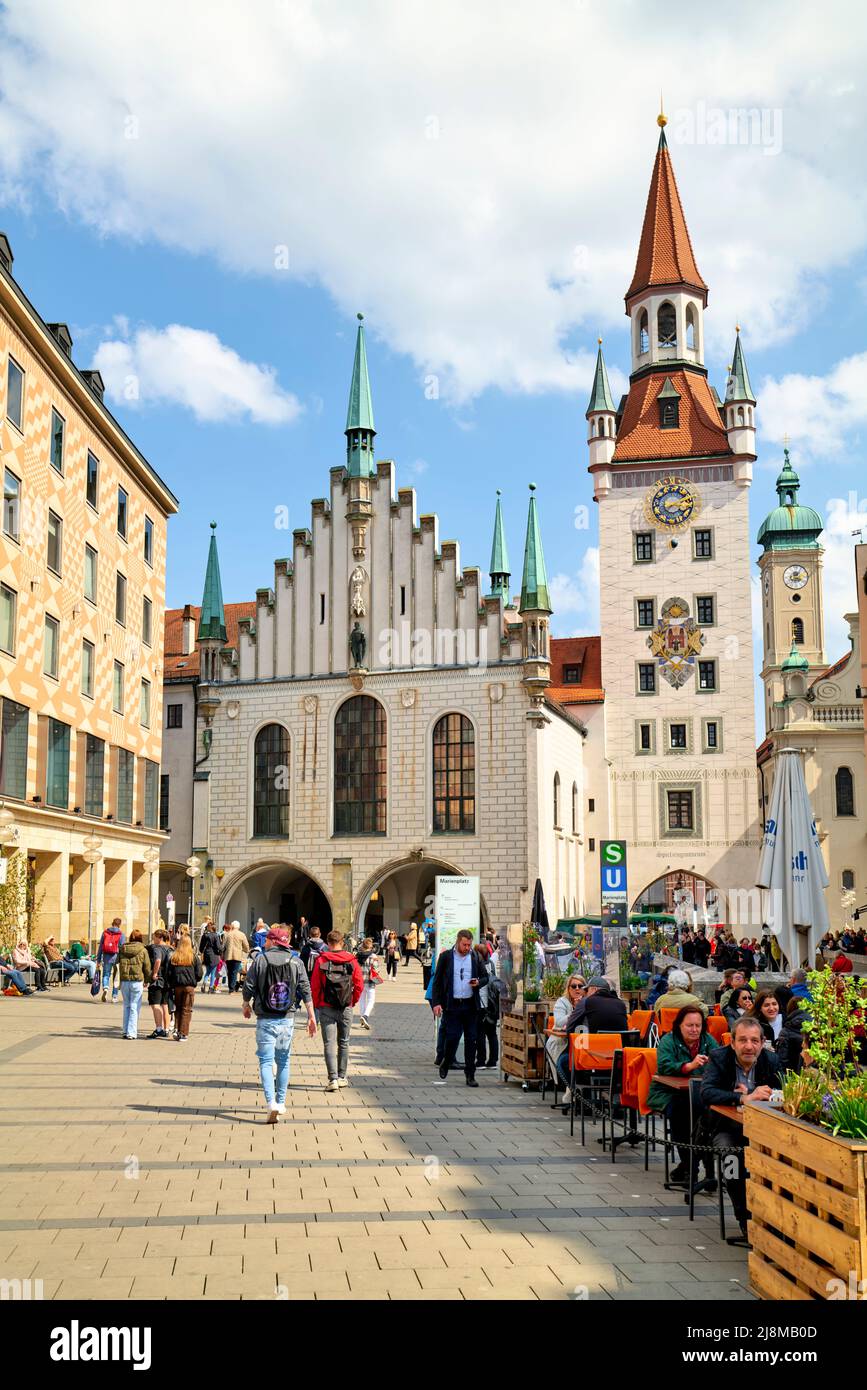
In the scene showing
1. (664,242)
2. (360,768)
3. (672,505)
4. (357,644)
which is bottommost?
(360,768)

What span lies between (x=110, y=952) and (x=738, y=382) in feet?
131

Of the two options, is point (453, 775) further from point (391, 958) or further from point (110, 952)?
point (110, 952)

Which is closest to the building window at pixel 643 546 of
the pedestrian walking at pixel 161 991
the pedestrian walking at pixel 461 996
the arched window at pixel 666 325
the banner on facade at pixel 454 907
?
the arched window at pixel 666 325

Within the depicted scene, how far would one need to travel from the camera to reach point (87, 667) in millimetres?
33188

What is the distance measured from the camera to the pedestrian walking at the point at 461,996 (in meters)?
14.7

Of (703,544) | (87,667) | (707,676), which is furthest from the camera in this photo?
(703,544)

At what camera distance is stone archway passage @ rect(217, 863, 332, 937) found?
47438 mm

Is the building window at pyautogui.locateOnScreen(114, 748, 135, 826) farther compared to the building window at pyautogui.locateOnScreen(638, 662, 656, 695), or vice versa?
the building window at pyautogui.locateOnScreen(638, 662, 656, 695)

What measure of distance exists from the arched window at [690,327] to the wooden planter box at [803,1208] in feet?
181

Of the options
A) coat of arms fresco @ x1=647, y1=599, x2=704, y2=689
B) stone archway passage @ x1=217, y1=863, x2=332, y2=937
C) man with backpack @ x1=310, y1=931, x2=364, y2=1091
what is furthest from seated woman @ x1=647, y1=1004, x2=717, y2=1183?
coat of arms fresco @ x1=647, y1=599, x2=704, y2=689

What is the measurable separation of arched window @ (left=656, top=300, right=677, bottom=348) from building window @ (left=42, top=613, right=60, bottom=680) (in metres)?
36.0

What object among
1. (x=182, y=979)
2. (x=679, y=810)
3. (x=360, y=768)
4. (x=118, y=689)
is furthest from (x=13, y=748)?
(x=679, y=810)

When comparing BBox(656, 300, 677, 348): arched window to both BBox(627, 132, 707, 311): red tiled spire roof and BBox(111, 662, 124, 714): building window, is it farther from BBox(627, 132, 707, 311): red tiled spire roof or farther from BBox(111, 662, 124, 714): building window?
BBox(111, 662, 124, 714): building window
